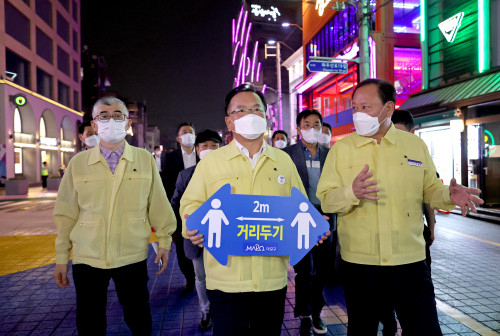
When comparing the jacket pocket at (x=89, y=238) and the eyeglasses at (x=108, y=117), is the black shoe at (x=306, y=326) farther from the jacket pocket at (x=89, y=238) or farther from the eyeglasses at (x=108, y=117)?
the eyeglasses at (x=108, y=117)

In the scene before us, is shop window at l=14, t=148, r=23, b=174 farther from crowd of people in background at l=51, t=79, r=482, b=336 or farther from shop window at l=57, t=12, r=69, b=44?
crowd of people in background at l=51, t=79, r=482, b=336

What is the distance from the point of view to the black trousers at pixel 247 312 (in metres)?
2.01

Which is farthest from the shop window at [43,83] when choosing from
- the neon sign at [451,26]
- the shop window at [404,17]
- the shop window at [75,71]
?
the neon sign at [451,26]

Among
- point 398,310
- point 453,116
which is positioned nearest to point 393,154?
point 398,310

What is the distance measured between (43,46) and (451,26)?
102 feet

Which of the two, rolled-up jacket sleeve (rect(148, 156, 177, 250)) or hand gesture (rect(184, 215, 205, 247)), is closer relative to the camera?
hand gesture (rect(184, 215, 205, 247))

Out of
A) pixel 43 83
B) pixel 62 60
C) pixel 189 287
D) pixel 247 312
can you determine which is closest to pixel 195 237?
pixel 247 312

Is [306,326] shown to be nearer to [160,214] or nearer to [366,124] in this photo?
[160,214]

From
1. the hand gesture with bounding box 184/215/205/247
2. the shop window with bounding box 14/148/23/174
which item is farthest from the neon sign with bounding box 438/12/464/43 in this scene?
the shop window with bounding box 14/148/23/174

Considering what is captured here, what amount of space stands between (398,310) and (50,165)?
114 ft

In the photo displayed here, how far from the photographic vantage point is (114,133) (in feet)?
9.04

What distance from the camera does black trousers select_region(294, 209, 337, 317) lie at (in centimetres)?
354

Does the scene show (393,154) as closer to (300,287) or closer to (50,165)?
(300,287)

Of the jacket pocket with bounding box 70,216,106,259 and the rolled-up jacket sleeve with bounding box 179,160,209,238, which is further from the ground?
the rolled-up jacket sleeve with bounding box 179,160,209,238
